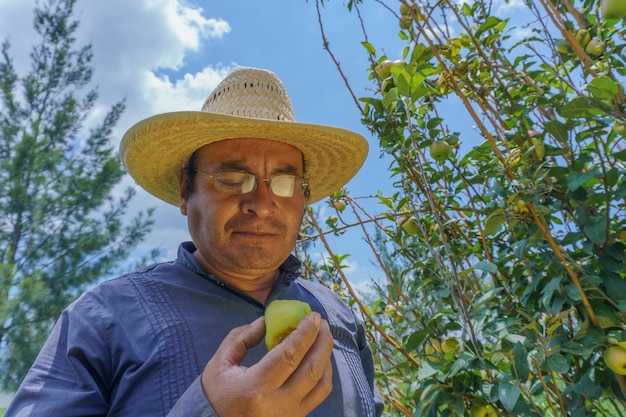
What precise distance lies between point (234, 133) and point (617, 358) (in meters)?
1.06

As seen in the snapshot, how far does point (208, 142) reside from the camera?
49.0 inches

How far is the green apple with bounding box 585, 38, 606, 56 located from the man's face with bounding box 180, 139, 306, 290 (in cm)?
109

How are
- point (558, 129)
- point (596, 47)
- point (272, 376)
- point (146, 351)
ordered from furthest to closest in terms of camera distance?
point (596, 47)
point (558, 129)
point (146, 351)
point (272, 376)

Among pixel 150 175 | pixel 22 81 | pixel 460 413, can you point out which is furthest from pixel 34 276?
pixel 460 413

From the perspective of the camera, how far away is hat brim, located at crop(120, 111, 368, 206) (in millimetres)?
1173

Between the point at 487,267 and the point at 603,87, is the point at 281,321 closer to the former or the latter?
the point at 487,267

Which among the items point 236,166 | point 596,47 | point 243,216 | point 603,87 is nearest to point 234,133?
point 236,166

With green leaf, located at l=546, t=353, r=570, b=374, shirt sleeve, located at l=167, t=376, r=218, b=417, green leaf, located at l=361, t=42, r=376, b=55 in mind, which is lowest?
green leaf, located at l=546, t=353, r=570, b=374

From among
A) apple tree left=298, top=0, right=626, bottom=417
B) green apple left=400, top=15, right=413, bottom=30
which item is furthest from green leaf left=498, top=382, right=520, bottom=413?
green apple left=400, top=15, right=413, bottom=30

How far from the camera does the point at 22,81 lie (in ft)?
35.0

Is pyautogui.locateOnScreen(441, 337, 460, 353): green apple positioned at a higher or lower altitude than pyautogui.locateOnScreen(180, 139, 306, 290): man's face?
lower

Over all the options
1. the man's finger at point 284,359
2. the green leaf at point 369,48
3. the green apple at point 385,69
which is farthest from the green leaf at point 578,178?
the man's finger at point 284,359

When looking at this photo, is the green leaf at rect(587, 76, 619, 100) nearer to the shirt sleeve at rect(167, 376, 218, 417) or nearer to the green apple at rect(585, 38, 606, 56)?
the green apple at rect(585, 38, 606, 56)

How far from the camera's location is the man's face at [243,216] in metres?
1.13
